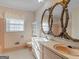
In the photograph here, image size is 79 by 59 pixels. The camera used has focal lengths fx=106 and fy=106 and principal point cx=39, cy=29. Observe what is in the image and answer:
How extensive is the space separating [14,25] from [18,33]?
497mm

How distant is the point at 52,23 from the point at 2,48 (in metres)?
3.22

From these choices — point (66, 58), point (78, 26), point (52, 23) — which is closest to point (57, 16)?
point (52, 23)

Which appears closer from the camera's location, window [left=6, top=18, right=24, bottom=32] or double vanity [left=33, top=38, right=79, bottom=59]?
double vanity [left=33, top=38, right=79, bottom=59]

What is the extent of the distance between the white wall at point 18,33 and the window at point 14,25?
204mm

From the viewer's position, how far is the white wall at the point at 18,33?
17.9ft

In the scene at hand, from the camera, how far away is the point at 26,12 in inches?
245


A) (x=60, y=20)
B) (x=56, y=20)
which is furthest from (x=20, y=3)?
(x=60, y=20)

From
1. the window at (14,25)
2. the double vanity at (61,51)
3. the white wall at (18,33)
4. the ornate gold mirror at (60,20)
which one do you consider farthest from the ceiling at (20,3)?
the double vanity at (61,51)

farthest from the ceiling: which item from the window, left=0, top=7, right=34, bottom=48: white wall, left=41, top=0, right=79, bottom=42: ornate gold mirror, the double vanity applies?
the double vanity

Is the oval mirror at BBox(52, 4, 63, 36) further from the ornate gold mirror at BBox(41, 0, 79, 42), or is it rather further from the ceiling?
the ceiling

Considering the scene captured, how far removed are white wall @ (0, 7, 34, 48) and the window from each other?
0.67 feet

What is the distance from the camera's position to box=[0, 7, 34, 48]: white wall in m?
5.45

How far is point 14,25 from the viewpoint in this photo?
5.89 m

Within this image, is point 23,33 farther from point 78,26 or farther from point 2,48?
point 78,26
